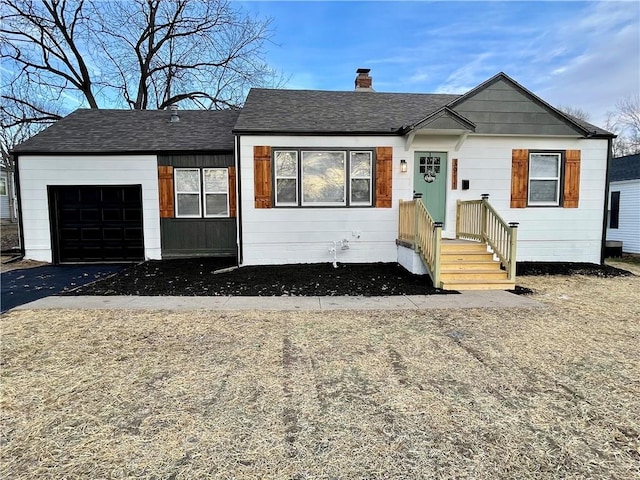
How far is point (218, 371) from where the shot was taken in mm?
3486

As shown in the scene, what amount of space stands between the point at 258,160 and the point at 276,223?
158 cm

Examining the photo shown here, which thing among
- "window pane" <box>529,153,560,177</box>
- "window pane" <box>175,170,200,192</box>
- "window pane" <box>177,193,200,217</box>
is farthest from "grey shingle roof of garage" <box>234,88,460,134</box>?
"window pane" <box>529,153,560,177</box>

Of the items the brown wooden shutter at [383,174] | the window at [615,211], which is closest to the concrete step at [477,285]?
the brown wooden shutter at [383,174]

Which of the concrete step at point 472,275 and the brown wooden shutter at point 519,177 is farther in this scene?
the brown wooden shutter at point 519,177

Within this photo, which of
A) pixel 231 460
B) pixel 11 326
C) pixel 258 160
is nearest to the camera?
pixel 231 460

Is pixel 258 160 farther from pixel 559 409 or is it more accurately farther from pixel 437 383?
pixel 559 409

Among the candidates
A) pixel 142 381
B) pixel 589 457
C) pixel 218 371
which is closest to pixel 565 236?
pixel 589 457

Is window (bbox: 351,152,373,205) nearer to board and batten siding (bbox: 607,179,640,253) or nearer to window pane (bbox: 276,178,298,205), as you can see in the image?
window pane (bbox: 276,178,298,205)

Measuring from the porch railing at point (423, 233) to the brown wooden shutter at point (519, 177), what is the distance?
10.2 feet

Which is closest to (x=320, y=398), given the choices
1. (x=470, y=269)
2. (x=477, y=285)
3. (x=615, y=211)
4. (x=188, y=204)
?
(x=477, y=285)

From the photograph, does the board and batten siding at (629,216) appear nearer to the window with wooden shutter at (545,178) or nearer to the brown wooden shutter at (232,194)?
the window with wooden shutter at (545,178)

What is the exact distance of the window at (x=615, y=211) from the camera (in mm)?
14719

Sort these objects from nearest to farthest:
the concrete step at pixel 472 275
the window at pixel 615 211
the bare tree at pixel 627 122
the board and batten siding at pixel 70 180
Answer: the concrete step at pixel 472 275 < the board and batten siding at pixel 70 180 < the window at pixel 615 211 < the bare tree at pixel 627 122

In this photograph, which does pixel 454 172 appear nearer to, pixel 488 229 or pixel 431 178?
pixel 431 178
